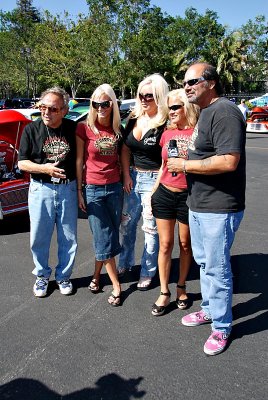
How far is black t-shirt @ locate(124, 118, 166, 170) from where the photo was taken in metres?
3.30

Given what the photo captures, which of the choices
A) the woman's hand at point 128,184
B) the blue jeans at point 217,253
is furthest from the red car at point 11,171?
the blue jeans at point 217,253

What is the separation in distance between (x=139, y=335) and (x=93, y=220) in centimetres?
105

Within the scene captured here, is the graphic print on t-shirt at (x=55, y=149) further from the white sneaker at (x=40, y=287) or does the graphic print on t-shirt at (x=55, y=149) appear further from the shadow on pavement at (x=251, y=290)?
the shadow on pavement at (x=251, y=290)

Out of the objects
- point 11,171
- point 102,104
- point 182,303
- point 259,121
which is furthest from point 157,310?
point 259,121

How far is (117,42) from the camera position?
1022 inches

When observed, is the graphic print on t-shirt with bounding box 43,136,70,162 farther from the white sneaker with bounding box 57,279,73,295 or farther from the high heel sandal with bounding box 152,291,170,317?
the high heel sandal with bounding box 152,291,170,317

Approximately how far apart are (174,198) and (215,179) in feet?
2.06

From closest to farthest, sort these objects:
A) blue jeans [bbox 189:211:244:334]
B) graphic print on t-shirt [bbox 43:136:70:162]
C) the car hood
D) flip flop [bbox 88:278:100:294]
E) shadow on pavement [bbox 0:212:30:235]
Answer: blue jeans [bbox 189:211:244:334] < graphic print on t-shirt [bbox 43:136:70:162] < flip flop [bbox 88:278:100:294] < the car hood < shadow on pavement [bbox 0:212:30:235]

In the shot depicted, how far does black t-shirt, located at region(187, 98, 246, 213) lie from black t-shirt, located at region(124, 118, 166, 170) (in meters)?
0.72

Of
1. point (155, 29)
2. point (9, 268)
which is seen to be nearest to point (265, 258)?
point (9, 268)

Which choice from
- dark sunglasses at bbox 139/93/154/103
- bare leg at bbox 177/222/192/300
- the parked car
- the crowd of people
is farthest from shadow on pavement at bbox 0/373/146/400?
the parked car

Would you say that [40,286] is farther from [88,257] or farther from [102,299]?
[88,257]

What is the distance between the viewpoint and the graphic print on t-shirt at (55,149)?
10.8 ft

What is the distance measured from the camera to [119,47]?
26.1 metres
